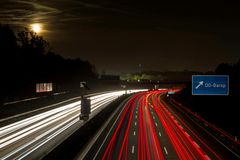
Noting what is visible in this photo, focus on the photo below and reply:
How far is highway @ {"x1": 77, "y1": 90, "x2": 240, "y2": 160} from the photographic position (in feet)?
109

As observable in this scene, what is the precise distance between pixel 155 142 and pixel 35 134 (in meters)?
14.8

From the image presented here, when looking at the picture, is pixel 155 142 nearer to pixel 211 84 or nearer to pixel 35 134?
pixel 211 84

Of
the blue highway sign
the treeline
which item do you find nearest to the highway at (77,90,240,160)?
the blue highway sign

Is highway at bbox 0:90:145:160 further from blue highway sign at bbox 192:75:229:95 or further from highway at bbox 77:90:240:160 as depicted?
blue highway sign at bbox 192:75:229:95

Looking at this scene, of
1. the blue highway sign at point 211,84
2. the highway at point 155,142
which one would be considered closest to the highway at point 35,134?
the highway at point 155,142

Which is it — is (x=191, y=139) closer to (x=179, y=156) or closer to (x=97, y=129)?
(x=179, y=156)

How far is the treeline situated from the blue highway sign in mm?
35885

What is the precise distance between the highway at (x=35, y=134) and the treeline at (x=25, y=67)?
12746mm

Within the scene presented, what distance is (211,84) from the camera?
1633 inches

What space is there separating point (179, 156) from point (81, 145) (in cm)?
1042

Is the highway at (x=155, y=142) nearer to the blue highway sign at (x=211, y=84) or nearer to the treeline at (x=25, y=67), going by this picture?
the blue highway sign at (x=211, y=84)

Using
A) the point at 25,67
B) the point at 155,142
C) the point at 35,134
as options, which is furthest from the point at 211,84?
the point at 25,67

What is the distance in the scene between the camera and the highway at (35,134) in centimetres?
3312

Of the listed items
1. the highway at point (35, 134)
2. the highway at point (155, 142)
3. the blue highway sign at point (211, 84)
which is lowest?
the highway at point (155, 142)
